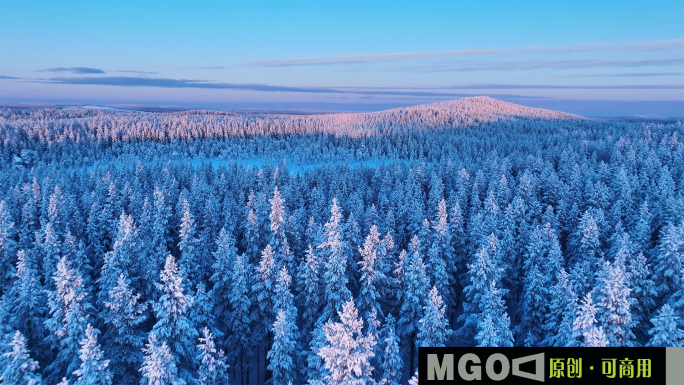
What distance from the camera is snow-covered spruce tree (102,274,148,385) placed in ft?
76.8

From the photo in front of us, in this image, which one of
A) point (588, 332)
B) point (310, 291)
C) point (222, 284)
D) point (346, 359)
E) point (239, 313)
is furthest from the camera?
point (222, 284)

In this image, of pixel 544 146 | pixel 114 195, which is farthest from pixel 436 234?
pixel 544 146

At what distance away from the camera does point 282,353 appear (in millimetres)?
A: 24078

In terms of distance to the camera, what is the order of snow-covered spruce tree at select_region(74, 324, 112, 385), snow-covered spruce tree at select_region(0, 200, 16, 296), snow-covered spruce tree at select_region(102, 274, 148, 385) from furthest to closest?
snow-covered spruce tree at select_region(0, 200, 16, 296)
snow-covered spruce tree at select_region(102, 274, 148, 385)
snow-covered spruce tree at select_region(74, 324, 112, 385)

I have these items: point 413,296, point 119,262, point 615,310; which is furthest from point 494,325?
point 119,262

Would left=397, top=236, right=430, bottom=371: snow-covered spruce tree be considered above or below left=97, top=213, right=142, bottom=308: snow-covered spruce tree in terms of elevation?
below

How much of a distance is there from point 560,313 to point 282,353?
1803 centimetres

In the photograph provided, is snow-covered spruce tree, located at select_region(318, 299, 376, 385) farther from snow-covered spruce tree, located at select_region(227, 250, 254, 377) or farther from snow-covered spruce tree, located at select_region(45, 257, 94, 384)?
snow-covered spruce tree, located at select_region(45, 257, 94, 384)

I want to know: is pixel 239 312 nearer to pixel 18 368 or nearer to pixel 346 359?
pixel 18 368

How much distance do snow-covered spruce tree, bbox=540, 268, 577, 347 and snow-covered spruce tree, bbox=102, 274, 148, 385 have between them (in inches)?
986

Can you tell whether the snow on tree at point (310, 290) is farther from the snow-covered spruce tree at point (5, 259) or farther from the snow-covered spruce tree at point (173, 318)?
the snow-covered spruce tree at point (5, 259)

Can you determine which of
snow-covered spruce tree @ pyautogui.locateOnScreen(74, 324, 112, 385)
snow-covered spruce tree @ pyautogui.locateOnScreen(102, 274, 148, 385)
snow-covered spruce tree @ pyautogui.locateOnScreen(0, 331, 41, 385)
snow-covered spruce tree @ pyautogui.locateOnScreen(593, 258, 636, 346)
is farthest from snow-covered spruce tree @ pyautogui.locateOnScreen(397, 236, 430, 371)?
snow-covered spruce tree @ pyautogui.locateOnScreen(0, 331, 41, 385)

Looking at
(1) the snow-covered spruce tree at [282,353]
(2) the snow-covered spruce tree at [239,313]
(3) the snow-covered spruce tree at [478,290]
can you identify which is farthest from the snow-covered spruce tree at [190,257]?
(3) the snow-covered spruce tree at [478,290]

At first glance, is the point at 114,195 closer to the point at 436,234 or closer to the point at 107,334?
the point at 107,334
